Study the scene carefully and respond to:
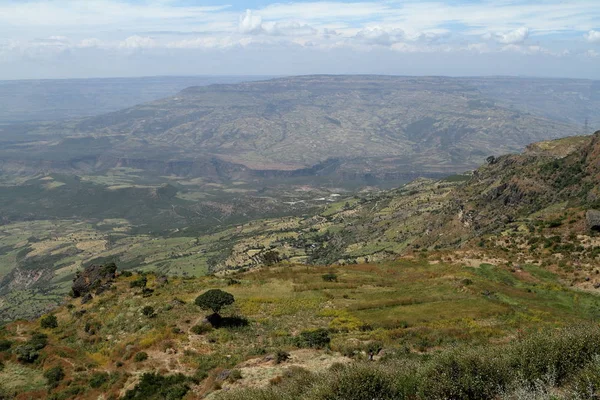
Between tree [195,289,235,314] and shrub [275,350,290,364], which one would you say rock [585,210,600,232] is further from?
tree [195,289,235,314]

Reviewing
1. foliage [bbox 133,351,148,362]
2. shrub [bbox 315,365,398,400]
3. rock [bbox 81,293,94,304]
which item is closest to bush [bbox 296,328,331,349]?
foliage [bbox 133,351,148,362]

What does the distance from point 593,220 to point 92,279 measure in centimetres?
7507

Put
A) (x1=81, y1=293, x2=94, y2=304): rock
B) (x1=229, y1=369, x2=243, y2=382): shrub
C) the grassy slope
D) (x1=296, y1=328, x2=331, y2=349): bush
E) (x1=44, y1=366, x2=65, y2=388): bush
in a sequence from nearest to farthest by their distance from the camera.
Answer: (x1=229, y1=369, x2=243, y2=382): shrub
the grassy slope
(x1=296, y1=328, x2=331, y2=349): bush
(x1=44, y1=366, x2=65, y2=388): bush
(x1=81, y1=293, x2=94, y2=304): rock

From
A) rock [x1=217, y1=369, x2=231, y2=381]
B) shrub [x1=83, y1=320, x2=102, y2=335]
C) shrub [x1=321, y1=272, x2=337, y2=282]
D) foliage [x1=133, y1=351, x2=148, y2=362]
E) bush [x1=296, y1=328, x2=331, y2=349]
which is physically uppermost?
rock [x1=217, y1=369, x2=231, y2=381]

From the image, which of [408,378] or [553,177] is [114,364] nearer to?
[408,378]

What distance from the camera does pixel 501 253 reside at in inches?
2469

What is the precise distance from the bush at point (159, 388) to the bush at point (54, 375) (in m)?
9.78

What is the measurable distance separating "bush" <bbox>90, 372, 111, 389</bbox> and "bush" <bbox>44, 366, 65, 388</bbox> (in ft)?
12.1

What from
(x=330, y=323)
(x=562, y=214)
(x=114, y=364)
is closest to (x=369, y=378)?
(x=330, y=323)

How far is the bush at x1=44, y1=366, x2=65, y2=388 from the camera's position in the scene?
117 ft

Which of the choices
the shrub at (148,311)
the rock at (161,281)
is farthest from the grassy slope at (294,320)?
the rock at (161,281)

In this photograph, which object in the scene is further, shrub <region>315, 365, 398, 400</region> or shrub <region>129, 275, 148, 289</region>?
shrub <region>129, 275, 148, 289</region>

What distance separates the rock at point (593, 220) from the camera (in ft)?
193

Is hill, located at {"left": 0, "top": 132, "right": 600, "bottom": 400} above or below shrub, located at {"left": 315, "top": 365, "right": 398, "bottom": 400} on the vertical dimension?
below
